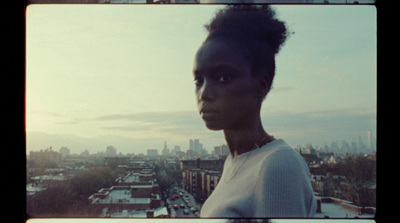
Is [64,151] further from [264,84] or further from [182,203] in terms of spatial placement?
[264,84]

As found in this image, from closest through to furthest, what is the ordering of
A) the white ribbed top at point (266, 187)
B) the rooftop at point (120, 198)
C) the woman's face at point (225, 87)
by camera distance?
the white ribbed top at point (266, 187) → the woman's face at point (225, 87) → the rooftop at point (120, 198)

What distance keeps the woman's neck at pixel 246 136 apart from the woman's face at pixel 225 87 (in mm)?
35

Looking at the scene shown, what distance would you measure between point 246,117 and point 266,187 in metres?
0.48

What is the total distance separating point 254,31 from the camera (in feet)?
8.86

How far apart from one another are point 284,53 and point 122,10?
1.16 meters

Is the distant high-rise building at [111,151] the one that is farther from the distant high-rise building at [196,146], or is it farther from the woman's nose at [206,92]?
the woman's nose at [206,92]

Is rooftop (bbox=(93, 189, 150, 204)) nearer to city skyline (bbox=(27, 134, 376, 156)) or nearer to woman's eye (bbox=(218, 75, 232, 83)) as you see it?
city skyline (bbox=(27, 134, 376, 156))

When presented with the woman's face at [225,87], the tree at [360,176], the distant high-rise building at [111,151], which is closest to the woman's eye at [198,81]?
the woman's face at [225,87]

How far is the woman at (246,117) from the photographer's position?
Result: 2.60 m

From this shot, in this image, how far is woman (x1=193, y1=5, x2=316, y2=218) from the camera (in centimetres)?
260

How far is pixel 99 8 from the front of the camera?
2.83m

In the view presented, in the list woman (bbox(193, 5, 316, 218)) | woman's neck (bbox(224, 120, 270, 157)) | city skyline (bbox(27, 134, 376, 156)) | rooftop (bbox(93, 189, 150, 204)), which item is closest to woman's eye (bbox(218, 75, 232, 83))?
woman (bbox(193, 5, 316, 218))
